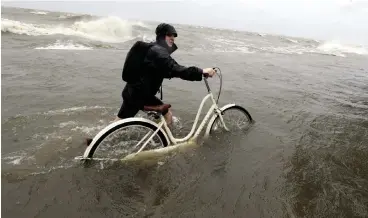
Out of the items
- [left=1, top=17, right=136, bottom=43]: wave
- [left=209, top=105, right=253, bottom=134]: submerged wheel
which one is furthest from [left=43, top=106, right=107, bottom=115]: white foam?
[left=1, top=17, right=136, bottom=43]: wave

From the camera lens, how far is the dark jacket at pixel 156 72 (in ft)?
14.4

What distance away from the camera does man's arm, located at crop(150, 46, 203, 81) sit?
438 centimetres

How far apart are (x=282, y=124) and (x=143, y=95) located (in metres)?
3.96

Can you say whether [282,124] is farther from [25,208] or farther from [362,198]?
[25,208]

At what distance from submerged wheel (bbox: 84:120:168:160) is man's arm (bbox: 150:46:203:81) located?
0.88 metres

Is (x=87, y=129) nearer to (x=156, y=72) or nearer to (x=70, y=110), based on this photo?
(x=70, y=110)

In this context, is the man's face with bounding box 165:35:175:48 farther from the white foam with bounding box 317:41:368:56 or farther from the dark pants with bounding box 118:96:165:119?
the white foam with bounding box 317:41:368:56

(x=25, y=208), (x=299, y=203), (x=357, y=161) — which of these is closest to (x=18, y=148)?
(x=25, y=208)

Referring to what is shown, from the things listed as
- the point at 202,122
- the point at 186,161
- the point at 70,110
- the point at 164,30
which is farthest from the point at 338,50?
the point at 164,30

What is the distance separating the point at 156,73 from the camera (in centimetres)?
468

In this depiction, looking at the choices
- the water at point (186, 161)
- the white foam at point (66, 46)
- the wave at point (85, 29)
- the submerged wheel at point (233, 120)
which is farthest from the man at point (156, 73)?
the wave at point (85, 29)

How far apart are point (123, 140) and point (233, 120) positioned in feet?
8.58

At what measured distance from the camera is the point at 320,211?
3.94 metres

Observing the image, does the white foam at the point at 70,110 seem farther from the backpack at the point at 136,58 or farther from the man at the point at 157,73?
the backpack at the point at 136,58
